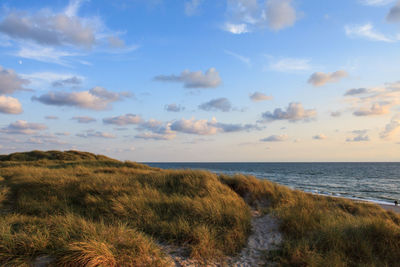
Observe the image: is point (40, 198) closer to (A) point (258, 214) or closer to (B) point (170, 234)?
(B) point (170, 234)

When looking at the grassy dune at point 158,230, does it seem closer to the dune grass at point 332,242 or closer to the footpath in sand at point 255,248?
the dune grass at point 332,242

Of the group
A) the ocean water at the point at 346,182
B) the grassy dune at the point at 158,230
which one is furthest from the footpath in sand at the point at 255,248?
the ocean water at the point at 346,182

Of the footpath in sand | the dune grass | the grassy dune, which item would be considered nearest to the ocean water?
the grassy dune

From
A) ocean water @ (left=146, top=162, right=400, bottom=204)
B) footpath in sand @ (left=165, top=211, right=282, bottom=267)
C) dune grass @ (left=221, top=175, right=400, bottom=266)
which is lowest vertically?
ocean water @ (left=146, top=162, right=400, bottom=204)

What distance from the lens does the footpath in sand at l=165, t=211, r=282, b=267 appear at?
16.8 ft

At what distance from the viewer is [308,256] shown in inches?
200

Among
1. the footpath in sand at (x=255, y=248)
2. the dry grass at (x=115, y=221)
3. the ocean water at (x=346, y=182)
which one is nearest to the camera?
the dry grass at (x=115, y=221)

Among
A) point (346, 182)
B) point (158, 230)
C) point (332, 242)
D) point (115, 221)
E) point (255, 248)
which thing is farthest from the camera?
point (346, 182)

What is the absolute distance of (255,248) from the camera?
19.8ft

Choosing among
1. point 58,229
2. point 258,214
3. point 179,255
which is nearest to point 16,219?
point 58,229

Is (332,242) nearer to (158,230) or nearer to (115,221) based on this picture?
(158,230)

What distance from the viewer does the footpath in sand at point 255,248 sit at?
512 centimetres

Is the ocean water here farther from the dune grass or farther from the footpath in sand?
the dune grass

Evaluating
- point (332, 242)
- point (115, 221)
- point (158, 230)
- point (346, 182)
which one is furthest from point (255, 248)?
point (346, 182)
